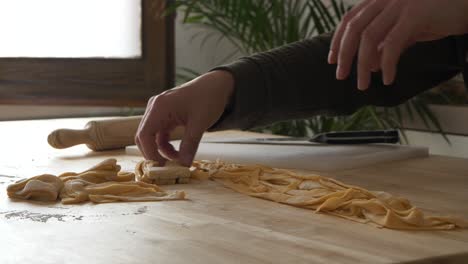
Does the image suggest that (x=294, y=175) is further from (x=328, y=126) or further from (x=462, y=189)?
(x=328, y=126)

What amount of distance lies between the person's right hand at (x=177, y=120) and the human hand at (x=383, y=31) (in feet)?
0.86

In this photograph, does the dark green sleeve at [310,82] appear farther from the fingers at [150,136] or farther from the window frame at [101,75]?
the window frame at [101,75]

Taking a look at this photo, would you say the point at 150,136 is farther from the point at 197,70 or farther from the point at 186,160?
the point at 197,70

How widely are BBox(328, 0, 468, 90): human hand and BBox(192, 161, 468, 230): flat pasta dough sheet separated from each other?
5.6 inches

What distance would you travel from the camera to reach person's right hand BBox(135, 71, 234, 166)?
1.28m

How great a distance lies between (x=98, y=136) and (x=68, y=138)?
5 centimetres

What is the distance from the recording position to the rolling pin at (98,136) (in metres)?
1.53

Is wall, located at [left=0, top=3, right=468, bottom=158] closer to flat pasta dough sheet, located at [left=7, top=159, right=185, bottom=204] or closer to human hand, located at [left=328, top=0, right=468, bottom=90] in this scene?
human hand, located at [left=328, top=0, right=468, bottom=90]

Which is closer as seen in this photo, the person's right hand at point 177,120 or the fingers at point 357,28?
the fingers at point 357,28

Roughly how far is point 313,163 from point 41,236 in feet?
1.87

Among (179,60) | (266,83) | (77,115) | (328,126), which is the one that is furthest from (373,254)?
(179,60)

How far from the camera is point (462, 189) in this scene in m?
1.13

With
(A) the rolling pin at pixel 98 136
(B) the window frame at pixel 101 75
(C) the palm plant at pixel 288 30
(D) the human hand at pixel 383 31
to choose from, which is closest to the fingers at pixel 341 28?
(D) the human hand at pixel 383 31

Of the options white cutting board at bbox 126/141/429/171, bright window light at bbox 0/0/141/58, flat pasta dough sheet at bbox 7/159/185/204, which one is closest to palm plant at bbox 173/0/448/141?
bright window light at bbox 0/0/141/58
